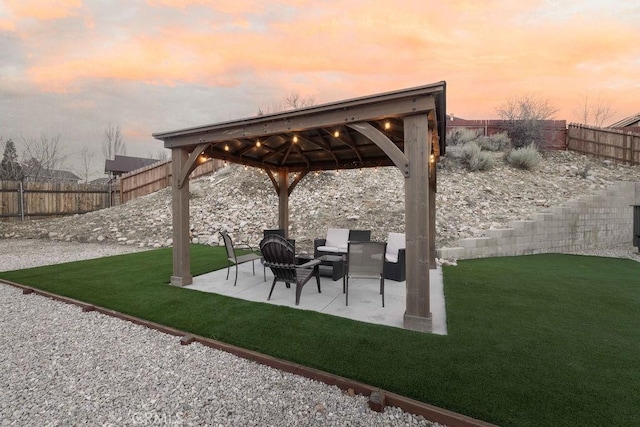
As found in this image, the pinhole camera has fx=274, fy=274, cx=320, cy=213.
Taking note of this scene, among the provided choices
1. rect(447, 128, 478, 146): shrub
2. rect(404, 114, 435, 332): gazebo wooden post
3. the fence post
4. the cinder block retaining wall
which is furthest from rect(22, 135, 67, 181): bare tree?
the cinder block retaining wall

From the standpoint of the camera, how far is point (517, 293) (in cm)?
453

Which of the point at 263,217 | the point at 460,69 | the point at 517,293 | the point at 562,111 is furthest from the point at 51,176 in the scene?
the point at 562,111

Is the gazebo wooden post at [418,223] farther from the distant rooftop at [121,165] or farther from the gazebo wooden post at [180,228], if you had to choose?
the distant rooftop at [121,165]

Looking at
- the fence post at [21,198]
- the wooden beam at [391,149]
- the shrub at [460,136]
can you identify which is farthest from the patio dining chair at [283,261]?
the fence post at [21,198]

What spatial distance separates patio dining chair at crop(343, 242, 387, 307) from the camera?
3.99 meters

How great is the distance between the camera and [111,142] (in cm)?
3397

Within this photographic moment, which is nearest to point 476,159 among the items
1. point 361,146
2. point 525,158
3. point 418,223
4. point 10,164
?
point 525,158

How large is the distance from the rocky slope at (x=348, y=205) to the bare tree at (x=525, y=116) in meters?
1.34

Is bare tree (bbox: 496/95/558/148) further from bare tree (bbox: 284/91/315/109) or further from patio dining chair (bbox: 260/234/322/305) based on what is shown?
patio dining chair (bbox: 260/234/322/305)

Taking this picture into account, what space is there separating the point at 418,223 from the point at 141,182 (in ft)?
54.1

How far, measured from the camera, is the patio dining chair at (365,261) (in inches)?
157

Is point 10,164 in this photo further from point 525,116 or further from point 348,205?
point 525,116

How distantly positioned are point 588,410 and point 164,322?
4073mm

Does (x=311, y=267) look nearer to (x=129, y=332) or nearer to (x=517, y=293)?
(x=129, y=332)
